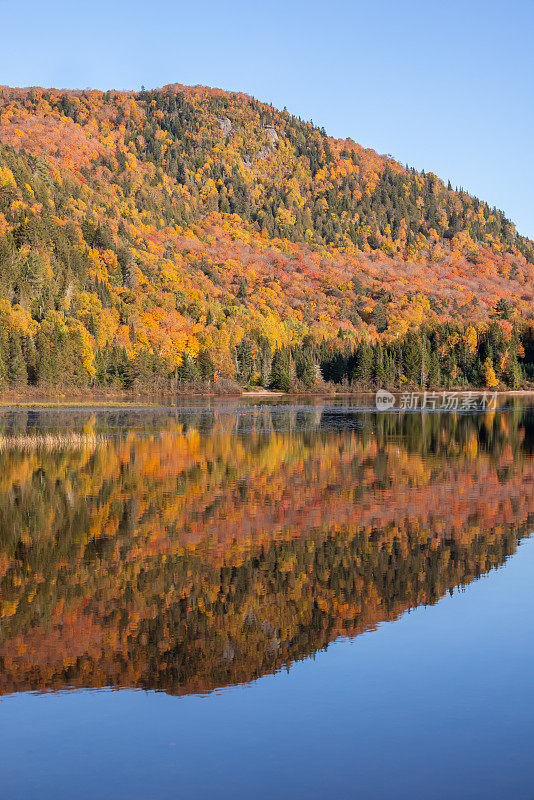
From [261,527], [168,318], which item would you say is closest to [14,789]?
[261,527]

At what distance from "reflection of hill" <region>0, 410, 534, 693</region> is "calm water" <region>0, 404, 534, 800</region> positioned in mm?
67

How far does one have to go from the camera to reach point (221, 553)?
1980cm

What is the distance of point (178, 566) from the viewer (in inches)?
734

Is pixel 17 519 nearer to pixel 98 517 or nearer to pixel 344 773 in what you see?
pixel 98 517

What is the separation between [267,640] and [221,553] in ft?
19.2

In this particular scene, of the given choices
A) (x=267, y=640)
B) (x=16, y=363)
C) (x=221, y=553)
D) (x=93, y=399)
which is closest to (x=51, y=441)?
(x=221, y=553)

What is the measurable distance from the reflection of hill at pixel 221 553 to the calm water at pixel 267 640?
0.07 metres

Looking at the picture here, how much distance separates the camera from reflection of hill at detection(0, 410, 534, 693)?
13609 millimetres

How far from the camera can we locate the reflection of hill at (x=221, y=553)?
44.7 ft

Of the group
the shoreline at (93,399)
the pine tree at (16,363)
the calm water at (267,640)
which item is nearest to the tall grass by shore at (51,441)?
the calm water at (267,640)

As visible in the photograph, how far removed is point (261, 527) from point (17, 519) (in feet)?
23.7

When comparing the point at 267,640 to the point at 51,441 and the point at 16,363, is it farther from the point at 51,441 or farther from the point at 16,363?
the point at 16,363

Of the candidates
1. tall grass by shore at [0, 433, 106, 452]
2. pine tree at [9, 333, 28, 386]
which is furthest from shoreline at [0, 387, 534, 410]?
tall grass by shore at [0, 433, 106, 452]

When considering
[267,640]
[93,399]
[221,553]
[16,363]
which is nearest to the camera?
[267,640]
